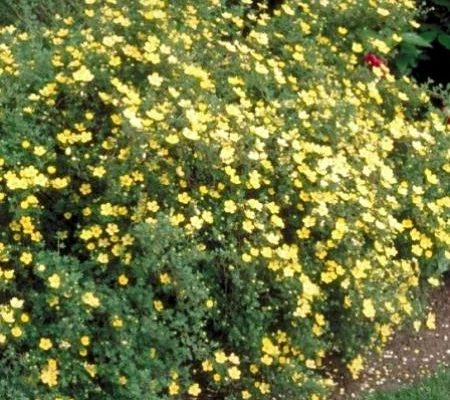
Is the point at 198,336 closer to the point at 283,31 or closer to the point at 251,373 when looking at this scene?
the point at 251,373

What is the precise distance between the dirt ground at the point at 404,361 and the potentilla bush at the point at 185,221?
16 centimetres

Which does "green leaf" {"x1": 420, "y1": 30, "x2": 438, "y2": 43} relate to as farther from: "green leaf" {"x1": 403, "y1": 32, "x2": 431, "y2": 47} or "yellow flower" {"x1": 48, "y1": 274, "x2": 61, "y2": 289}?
"yellow flower" {"x1": 48, "y1": 274, "x2": 61, "y2": 289}

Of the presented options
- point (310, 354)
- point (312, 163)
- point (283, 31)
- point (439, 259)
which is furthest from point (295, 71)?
point (310, 354)

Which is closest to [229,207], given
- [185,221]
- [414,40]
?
[185,221]

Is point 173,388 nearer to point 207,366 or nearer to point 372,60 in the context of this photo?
point 207,366

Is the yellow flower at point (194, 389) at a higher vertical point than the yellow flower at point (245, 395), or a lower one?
higher

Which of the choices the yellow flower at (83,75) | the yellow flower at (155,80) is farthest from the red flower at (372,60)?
the yellow flower at (83,75)

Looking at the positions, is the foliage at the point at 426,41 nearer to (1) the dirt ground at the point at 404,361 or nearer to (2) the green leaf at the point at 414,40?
(2) the green leaf at the point at 414,40

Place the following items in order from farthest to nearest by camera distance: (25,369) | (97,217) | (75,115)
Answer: (75,115)
(97,217)
(25,369)

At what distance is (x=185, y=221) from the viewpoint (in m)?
3.62

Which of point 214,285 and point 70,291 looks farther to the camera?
point 214,285

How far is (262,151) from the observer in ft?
12.5

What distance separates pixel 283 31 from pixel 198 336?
5.98ft

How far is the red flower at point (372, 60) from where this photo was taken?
4871mm
